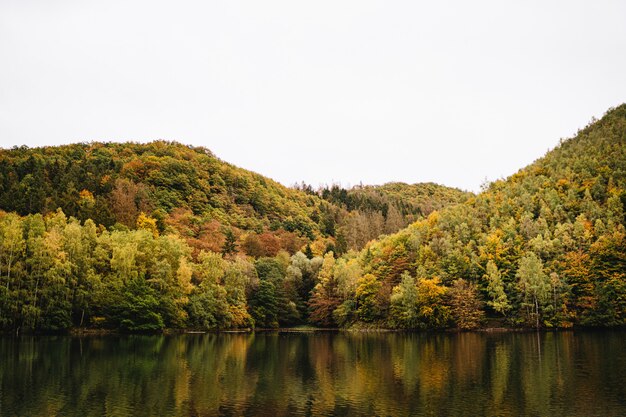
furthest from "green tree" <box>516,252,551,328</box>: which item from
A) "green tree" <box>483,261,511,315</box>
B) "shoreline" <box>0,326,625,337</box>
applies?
"shoreline" <box>0,326,625,337</box>

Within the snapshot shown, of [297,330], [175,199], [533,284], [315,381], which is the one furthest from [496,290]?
[175,199]

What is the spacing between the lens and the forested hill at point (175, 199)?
108 metres

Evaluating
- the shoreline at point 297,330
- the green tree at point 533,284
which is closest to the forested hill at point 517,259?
the green tree at point 533,284

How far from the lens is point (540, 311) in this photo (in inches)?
3524

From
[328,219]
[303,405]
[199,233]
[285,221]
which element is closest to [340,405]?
[303,405]

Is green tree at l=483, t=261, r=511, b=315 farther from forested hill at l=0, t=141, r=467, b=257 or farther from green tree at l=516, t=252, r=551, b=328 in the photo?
forested hill at l=0, t=141, r=467, b=257

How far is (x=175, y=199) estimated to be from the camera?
5984 inches

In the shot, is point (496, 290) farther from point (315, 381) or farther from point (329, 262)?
point (315, 381)

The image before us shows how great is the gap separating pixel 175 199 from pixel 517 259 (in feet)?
308

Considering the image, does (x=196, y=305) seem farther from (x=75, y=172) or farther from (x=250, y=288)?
(x=75, y=172)

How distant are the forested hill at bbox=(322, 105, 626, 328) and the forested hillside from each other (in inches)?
9.9

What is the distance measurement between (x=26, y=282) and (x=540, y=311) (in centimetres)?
7744

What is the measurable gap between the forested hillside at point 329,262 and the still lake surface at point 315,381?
19.3 metres

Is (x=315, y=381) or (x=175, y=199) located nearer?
(x=315, y=381)
